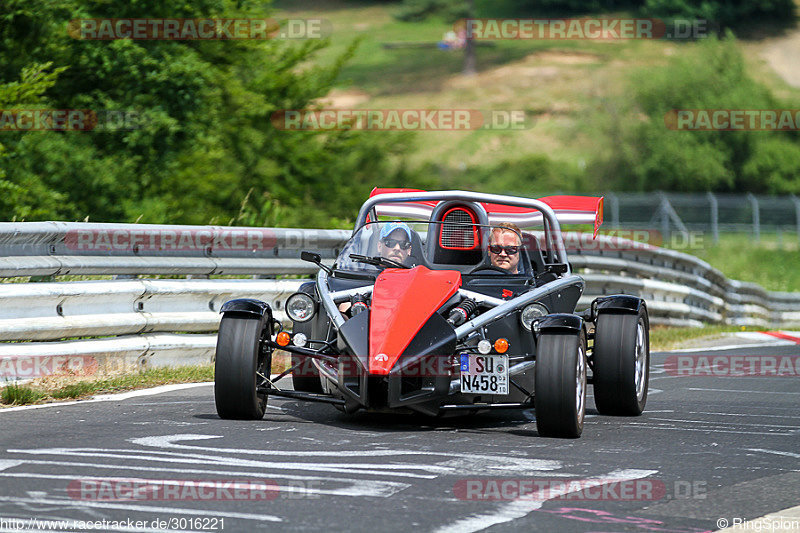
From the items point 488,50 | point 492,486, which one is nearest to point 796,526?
point 492,486

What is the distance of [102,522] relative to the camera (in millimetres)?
5016

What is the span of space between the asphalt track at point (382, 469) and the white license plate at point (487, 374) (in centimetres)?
29

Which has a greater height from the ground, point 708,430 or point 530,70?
point 530,70

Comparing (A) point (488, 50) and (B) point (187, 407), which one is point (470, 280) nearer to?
(B) point (187, 407)

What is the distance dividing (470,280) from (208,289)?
2844 mm

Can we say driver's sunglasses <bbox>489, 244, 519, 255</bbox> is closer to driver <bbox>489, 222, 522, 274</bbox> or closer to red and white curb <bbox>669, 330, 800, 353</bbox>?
driver <bbox>489, 222, 522, 274</bbox>

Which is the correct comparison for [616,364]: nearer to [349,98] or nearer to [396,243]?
[396,243]

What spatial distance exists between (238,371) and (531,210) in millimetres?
2997

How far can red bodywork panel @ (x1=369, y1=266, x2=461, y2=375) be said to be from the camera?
7332mm

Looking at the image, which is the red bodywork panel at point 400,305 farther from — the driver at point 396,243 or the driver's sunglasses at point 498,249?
the driver's sunglasses at point 498,249

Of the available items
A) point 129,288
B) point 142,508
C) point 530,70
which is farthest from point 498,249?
point 530,70

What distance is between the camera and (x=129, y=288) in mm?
9828

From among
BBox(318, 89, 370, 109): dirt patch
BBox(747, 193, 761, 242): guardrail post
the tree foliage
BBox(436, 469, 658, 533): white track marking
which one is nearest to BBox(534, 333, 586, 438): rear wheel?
BBox(436, 469, 658, 533): white track marking

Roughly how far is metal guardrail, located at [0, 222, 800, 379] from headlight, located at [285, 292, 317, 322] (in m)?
1.86
